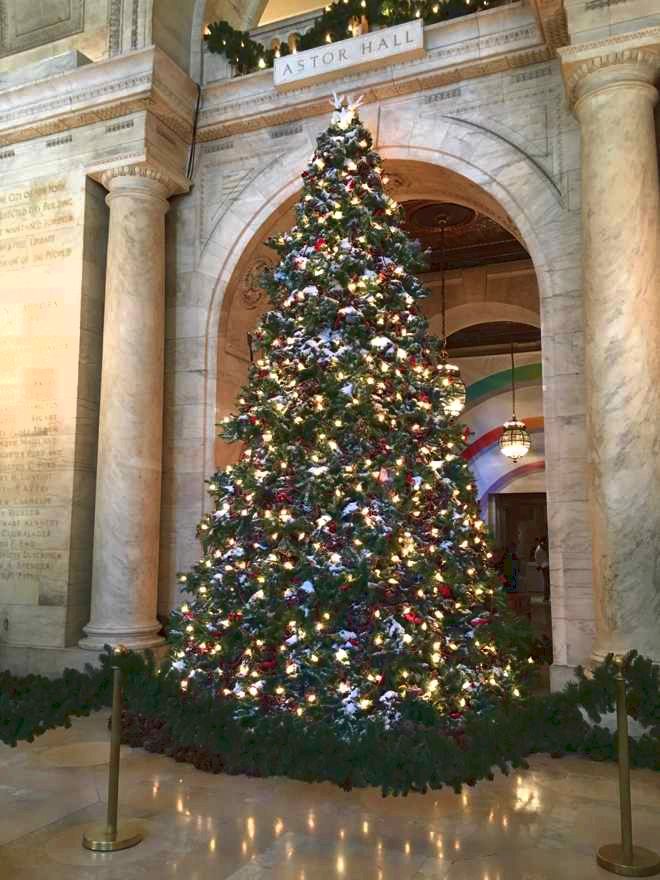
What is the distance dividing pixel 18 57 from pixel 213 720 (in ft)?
27.6

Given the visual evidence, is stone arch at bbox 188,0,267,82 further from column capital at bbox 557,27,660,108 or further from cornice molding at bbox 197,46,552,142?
column capital at bbox 557,27,660,108

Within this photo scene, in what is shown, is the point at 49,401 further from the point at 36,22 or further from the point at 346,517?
the point at 36,22

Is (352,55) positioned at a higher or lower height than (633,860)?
higher

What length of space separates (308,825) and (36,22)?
969cm

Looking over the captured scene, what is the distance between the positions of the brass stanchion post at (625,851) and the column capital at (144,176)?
23.6ft

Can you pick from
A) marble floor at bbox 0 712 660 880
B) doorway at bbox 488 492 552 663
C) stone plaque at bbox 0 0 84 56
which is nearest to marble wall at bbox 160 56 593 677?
stone plaque at bbox 0 0 84 56

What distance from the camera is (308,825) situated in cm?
423

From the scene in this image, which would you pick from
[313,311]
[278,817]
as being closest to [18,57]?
[313,311]

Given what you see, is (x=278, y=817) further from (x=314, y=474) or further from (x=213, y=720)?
(x=314, y=474)

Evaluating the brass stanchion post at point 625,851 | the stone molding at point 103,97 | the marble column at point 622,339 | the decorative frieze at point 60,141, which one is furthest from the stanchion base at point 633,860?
the decorative frieze at point 60,141

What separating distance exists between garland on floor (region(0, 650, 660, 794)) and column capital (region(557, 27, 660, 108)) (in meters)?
4.67

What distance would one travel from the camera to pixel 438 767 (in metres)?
4.66

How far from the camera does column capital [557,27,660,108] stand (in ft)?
20.9

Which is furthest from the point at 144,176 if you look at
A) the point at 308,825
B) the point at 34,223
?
the point at 308,825
